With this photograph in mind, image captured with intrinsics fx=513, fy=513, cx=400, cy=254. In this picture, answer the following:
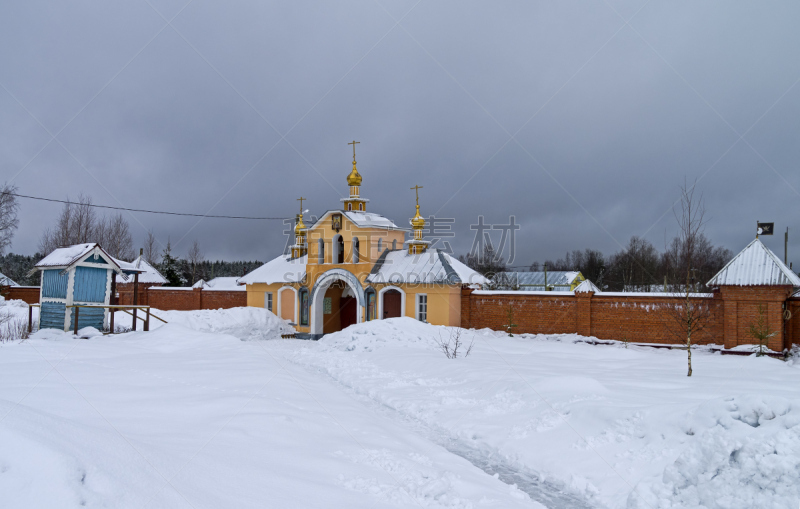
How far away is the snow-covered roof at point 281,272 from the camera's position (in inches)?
1066

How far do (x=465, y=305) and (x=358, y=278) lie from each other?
512 centimetres

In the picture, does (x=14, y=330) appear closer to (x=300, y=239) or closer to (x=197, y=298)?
(x=300, y=239)

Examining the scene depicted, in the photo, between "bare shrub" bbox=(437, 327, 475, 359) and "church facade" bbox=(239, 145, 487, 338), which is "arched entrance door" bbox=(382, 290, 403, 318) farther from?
"bare shrub" bbox=(437, 327, 475, 359)

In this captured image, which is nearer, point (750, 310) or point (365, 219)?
point (750, 310)

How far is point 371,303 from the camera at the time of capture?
77.6 ft

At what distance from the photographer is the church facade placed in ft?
73.5

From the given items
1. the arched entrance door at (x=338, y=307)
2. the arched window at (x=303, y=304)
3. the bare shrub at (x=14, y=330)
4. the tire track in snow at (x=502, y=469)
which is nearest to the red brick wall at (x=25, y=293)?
the bare shrub at (x=14, y=330)

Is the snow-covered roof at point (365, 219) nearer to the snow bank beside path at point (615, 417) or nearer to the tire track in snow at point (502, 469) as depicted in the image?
the snow bank beside path at point (615, 417)

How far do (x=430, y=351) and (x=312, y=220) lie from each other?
504 inches

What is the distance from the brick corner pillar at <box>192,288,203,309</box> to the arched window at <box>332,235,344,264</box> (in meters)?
12.7

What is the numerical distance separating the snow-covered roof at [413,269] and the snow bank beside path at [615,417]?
6973 mm

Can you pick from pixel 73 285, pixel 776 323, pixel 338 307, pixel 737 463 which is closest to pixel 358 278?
pixel 338 307

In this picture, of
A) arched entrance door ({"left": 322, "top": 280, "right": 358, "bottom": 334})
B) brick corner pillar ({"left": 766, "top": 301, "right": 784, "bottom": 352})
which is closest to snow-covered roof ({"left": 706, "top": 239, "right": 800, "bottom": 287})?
brick corner pillar ({"left": 766, "top": 301, "right": 784, "bottom": 352})

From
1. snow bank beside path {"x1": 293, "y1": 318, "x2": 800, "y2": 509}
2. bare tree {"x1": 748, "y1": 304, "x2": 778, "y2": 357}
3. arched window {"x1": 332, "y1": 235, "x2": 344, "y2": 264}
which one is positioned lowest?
snow bank beside path {"x1": 293, "y1": 318, "x2": 800, "y2": 509}
